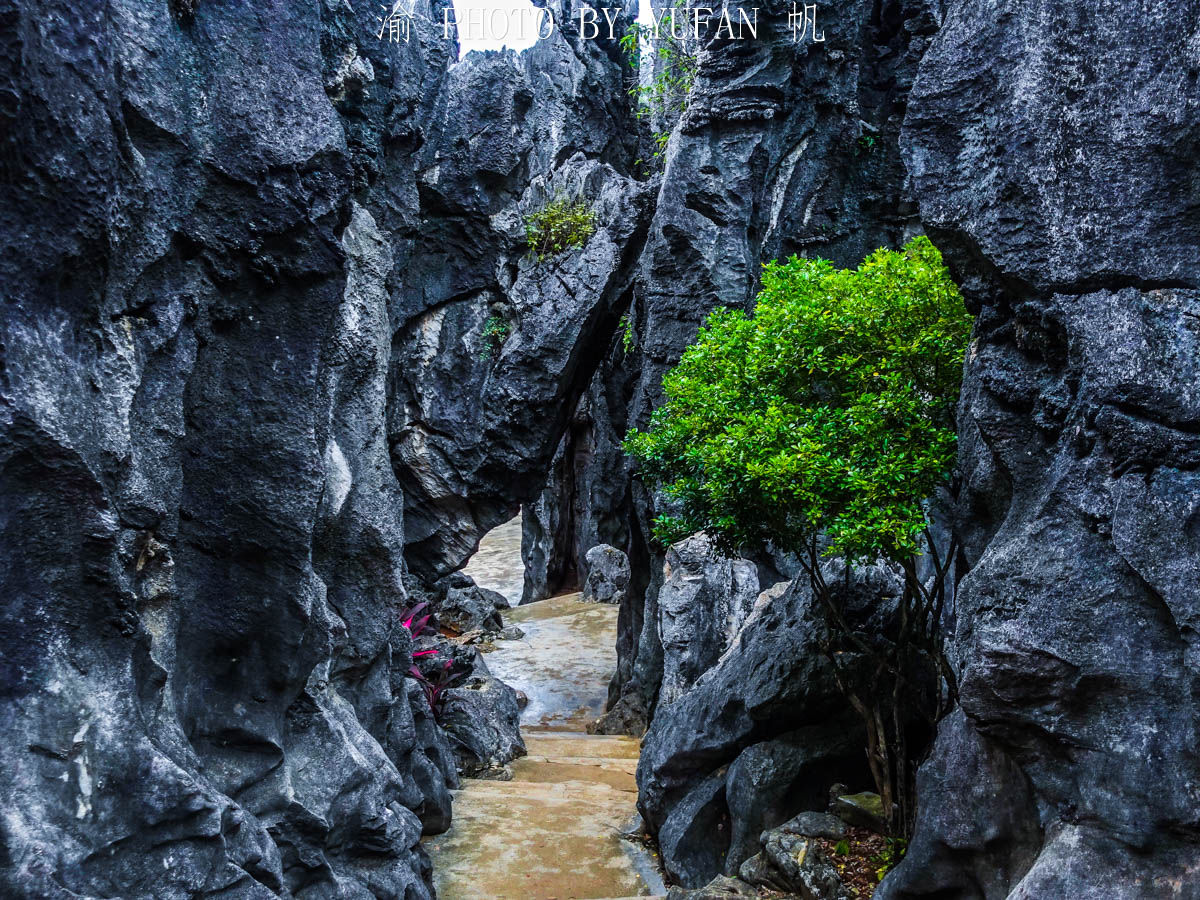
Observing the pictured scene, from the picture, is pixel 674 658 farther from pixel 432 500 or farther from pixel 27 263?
pixel 27 263

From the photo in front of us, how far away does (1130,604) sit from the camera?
4.51m

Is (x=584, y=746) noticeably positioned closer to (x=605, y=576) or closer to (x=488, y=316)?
(x=488, y=316)

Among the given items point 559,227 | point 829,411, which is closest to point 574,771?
point 829,411

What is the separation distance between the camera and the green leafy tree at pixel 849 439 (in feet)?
21.4

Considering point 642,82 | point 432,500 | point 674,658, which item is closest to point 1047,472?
point 674,658

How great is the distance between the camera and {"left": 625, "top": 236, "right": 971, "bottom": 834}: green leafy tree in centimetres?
653

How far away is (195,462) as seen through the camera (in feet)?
18.6

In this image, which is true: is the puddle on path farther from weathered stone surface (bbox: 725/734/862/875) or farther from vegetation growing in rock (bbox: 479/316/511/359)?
weathered stone surface (bbox: 725/734/862/875)

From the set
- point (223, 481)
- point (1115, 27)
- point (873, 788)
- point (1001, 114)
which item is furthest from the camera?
point (873, 788)

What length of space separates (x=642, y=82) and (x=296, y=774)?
1865 cm

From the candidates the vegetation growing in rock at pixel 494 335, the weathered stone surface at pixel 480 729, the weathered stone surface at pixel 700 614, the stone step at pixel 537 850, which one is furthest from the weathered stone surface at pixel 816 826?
the vegetation growing in rock at pixel 494 335

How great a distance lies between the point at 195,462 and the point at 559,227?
502 inches

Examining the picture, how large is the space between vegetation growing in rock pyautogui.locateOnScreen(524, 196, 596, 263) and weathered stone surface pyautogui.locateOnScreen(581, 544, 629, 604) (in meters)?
11.7

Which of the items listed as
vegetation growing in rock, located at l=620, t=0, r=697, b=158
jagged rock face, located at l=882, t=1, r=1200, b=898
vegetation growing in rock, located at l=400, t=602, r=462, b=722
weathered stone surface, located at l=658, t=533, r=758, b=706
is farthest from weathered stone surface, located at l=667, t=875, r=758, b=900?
vegetation growing in rock, located at l=620, t=0, r=697, b=158
